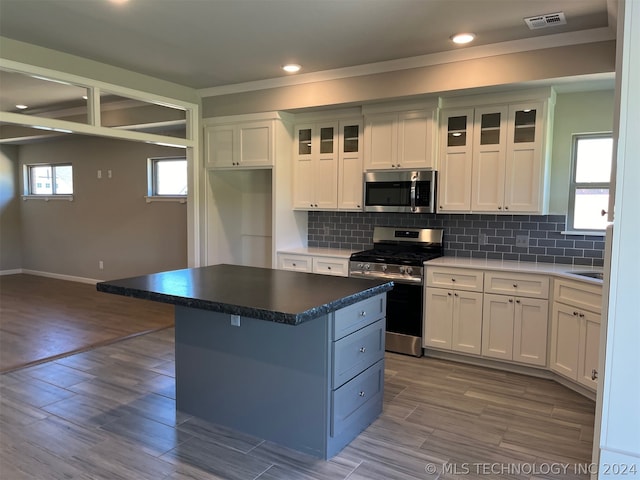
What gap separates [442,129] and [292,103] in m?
1.48

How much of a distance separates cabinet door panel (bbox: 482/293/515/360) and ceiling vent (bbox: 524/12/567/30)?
1983 mm

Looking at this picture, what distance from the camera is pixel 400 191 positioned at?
4262 mm

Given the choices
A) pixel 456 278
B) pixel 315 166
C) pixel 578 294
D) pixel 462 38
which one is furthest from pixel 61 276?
pixel 578 294

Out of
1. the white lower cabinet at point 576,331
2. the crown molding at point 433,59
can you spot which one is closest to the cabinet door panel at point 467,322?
the white lower cabinet at point 576,331

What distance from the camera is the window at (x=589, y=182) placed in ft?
12.4

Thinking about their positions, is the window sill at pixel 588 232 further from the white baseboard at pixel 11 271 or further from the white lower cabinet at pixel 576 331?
the white baseboard at pixel 11 271

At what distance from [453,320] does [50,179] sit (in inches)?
289

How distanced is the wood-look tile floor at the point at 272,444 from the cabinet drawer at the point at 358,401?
0.34 feet

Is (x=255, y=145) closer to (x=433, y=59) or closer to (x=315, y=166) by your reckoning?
(x=315, y=166)

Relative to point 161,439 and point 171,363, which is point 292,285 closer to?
point 161,439

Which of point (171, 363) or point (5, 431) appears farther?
point (171, 363)

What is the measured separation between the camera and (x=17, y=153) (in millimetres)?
8234

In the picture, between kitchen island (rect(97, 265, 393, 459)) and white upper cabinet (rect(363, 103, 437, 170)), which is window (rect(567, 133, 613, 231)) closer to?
white upper cabinet (rect(363, 103, 437, 170))

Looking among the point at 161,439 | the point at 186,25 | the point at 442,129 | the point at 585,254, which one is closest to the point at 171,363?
the point at 161,439
